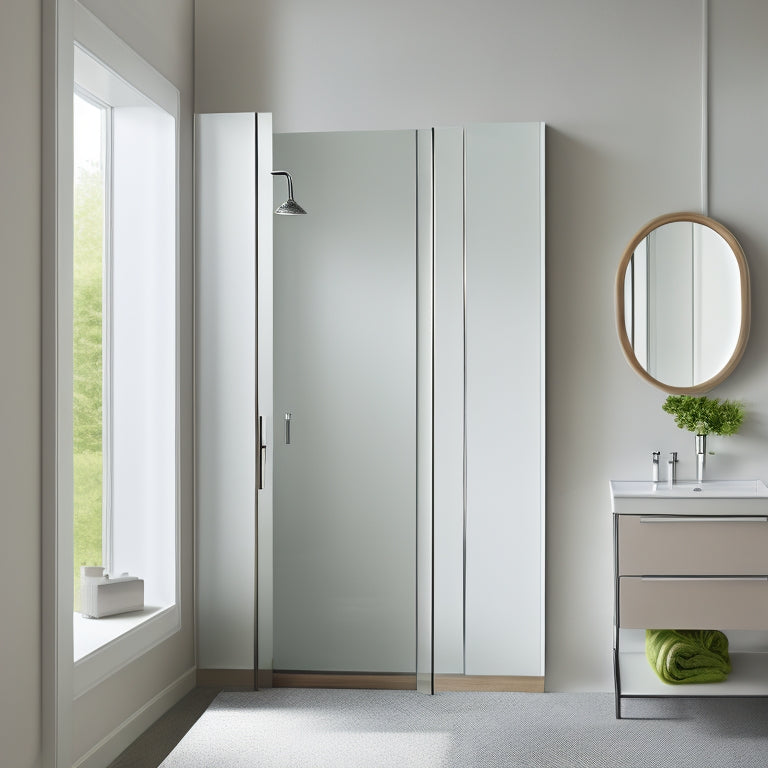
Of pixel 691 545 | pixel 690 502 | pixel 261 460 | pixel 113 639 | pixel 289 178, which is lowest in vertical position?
pixel 113 639

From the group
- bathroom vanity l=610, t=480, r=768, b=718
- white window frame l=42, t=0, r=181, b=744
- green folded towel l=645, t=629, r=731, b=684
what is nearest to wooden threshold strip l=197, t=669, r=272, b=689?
white window frame l=42, t=0, r=181, b=744

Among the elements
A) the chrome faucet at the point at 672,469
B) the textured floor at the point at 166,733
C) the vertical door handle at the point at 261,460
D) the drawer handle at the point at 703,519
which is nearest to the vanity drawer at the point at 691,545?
the drawer handle at the point at 703,519

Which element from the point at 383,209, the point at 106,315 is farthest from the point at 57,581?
the point at 383,209

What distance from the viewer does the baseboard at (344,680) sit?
345 cm

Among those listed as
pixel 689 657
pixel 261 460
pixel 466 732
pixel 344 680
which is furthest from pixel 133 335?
pixel 689 657

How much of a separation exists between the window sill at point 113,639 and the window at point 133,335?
0.17 feet

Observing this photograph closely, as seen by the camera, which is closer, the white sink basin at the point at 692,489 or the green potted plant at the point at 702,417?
the white sink basin at the point at 692,489

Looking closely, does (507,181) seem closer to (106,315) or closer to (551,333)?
(551,333)

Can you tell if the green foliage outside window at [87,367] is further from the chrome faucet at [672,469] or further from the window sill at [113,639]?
the chrome faucet at [672,469]

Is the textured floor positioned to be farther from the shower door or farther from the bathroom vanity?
the bathroom vanity

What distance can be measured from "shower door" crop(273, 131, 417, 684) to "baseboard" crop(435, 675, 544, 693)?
0.26m

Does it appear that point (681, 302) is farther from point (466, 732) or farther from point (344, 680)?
point (344, 680)

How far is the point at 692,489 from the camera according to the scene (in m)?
3.24

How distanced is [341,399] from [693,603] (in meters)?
1.53
